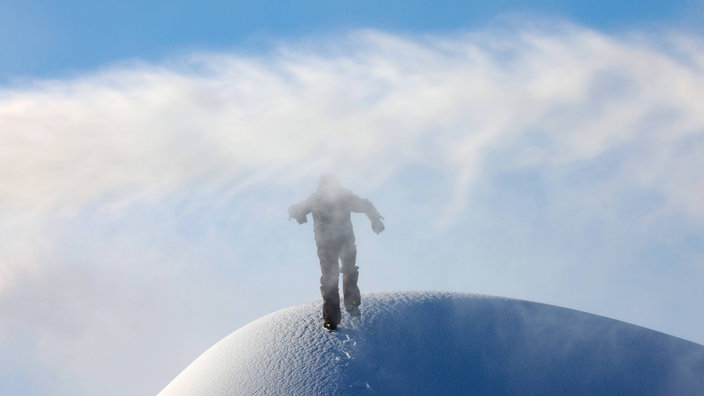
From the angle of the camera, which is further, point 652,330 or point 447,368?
point 652,330

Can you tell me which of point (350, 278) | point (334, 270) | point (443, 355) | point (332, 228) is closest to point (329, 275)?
point (334, 270)

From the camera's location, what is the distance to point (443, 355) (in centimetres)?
1888

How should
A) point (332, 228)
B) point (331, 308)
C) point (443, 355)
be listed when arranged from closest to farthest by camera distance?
point (443, 355) → point (332, 228) → point (331, 308)

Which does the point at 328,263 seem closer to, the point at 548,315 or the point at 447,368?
the point at 447,368

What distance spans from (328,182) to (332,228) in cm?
125

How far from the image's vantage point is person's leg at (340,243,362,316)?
1938 cm

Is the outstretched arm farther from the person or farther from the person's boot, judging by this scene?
the person's boot

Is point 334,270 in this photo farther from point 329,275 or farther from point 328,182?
point 328,182

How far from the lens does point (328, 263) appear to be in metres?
19.3

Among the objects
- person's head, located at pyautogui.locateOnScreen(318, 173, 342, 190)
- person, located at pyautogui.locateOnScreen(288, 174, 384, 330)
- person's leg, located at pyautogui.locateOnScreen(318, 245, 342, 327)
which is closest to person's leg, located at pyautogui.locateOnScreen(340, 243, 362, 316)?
person, located at pyautogui.locateOnScreen(288, 174, 384, 330)

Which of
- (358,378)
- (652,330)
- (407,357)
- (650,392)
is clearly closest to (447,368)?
(407,357)

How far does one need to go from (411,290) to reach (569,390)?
21.1ft

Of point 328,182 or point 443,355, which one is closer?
point 443,355

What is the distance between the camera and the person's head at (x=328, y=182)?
63.9ft
